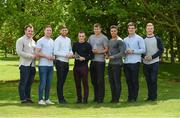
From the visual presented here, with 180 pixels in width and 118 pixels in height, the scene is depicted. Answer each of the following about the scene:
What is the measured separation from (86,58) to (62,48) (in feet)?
2.31

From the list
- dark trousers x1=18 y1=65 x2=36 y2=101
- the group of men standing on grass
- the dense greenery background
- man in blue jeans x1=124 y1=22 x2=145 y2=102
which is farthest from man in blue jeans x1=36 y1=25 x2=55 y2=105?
the dense greenery background

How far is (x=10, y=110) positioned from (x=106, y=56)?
315 centimetres

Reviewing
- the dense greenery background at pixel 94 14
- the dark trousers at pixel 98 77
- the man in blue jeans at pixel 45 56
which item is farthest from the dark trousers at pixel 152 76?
the dense greenery background at pixel 94 14

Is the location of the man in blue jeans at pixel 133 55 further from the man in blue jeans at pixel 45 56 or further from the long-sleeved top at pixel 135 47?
the man in blue jeans at pixel 45 56

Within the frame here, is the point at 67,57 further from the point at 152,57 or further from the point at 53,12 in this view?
the point at 53,12

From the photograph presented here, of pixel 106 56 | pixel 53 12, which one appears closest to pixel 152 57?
pixel 106 56

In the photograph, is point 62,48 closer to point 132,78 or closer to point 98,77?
point 98,77

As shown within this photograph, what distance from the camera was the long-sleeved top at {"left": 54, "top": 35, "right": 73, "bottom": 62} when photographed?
13203 millimetres

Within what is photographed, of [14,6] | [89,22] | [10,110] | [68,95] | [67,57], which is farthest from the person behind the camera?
[89,22]

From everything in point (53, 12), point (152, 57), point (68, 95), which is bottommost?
point (68, 95)

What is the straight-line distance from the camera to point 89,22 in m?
26.6

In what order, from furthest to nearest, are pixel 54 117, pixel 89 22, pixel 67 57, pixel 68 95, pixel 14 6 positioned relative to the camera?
pixel 89 22 → pixel 14 6 → pixel 68 95 → pixel 67 57 → pixel 54 117

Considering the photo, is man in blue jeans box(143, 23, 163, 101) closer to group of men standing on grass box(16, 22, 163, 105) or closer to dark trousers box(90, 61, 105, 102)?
group of men standing on grass box(16, 22, 163, 105)

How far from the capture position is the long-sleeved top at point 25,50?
42.8ft
